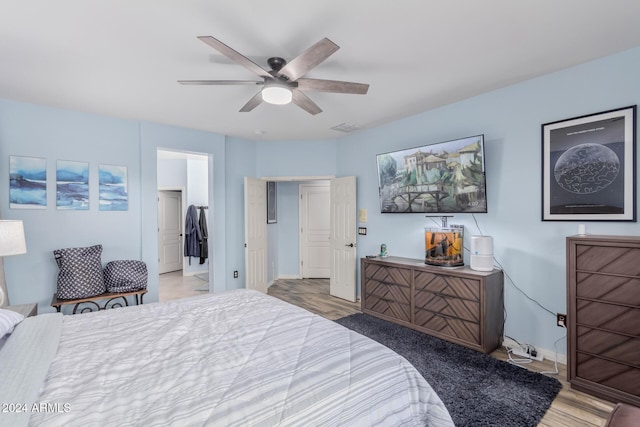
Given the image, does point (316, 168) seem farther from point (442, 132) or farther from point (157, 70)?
point (157, 70)

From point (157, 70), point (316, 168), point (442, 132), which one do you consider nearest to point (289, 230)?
point (316, 168)

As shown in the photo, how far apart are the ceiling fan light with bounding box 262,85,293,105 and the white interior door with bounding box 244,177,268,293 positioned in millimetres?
2573

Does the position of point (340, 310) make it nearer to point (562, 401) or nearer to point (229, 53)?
point (562, 401)

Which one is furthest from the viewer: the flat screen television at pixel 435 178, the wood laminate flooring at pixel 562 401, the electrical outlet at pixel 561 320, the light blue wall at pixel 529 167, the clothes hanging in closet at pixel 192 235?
the clothes hanging in closet at pixel 192 235

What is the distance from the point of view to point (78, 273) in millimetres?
3203

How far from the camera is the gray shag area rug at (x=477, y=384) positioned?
1949mm

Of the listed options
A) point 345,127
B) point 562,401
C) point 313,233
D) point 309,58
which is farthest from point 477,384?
point 313,233

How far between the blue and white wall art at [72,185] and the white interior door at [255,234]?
2015mm

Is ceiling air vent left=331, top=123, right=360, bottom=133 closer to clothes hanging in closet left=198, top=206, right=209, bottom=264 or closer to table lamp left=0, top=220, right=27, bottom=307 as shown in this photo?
table lamp left=0, top=220, right=27, bottom=307

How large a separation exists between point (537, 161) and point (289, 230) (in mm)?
4470

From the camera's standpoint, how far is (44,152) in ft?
10.8

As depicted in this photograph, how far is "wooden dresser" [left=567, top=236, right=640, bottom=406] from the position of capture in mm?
Result: 1994

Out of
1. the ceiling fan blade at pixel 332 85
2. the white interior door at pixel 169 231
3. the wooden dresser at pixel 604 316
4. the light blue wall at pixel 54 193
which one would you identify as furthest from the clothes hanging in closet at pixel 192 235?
the wooden dresser at pixel 604 316

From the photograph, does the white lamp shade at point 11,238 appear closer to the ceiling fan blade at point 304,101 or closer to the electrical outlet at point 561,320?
the ceiling fan blade at point 304,101
